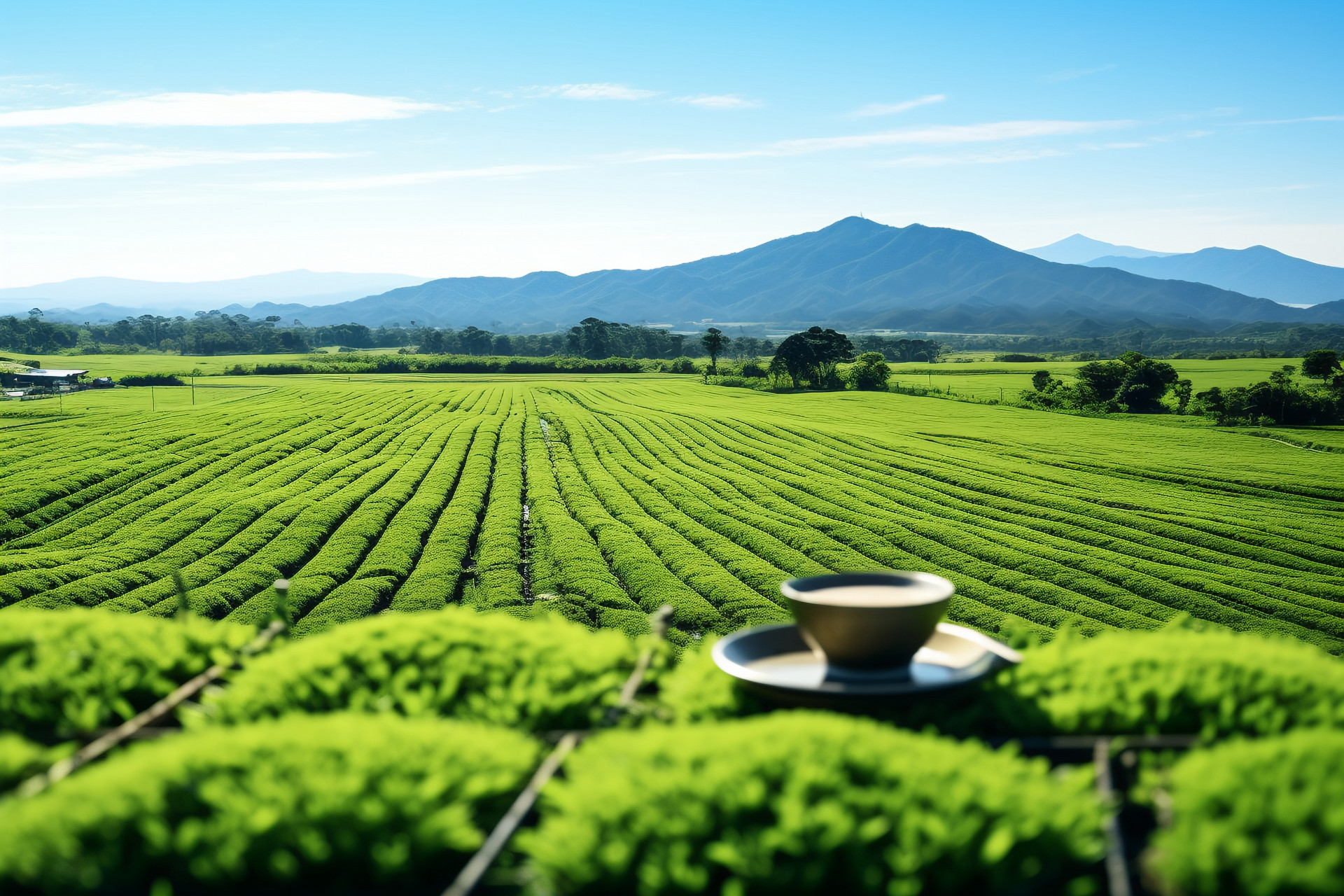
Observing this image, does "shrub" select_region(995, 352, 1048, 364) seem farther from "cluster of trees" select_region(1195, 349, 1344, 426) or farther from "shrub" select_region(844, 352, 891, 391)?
"cluster of trees" select_region(1195, 349, 1344, 426)

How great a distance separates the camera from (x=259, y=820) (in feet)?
11.5

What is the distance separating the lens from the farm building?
9381cm

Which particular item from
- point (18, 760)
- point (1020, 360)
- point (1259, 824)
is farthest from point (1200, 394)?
point (1020, 360)

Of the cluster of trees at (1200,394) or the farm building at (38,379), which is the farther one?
the farm building at (38,379)

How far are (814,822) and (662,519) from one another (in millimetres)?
26140

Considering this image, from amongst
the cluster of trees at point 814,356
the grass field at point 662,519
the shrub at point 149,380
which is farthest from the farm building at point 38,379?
the cluster of trees at point 814,356

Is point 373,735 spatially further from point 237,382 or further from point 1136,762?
point 237,382

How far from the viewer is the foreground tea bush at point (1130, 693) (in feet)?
15.6

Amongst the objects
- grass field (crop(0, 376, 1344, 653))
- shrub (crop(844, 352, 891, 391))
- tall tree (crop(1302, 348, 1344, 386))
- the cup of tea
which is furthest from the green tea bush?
shrub (crop(844, 352, 891, 391))

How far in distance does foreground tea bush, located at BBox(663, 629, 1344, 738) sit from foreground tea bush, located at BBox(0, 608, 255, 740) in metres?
3.23

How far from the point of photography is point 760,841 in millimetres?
3422

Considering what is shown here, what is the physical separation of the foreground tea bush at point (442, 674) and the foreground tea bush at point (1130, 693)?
0.60 m

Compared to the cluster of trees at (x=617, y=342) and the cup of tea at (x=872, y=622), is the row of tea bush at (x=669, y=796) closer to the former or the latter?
the cup of tea at (x=872, y=622)

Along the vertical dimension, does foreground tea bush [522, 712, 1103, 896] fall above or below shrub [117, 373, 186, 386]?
above
